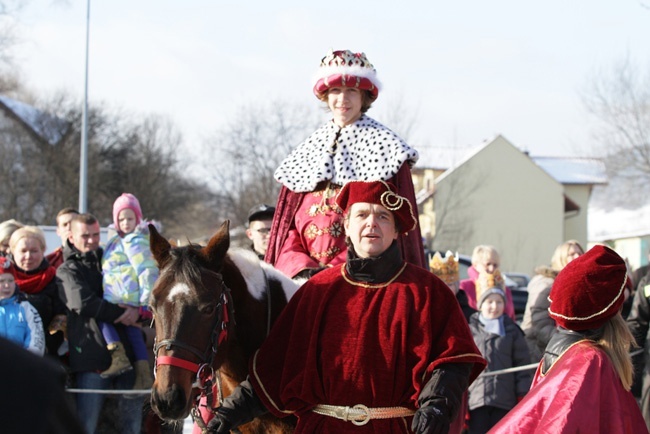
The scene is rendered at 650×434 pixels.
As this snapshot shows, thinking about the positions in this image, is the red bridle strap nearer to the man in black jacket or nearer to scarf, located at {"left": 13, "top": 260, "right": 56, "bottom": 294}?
the man in black jacket

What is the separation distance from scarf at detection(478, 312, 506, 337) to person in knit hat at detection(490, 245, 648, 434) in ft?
11.8

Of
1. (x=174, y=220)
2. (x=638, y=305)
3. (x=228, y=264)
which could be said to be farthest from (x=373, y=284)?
(x=174, y=220)

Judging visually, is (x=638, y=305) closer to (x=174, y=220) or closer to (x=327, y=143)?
(x=327, y=143)

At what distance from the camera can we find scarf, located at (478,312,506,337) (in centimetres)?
756

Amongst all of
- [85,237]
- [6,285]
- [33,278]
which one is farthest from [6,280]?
[85,237]

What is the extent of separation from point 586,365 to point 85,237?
4.70m

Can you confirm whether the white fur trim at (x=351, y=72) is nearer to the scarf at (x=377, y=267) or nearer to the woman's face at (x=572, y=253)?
the scarf at (x=377, y=267)

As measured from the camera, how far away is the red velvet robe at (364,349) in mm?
3613

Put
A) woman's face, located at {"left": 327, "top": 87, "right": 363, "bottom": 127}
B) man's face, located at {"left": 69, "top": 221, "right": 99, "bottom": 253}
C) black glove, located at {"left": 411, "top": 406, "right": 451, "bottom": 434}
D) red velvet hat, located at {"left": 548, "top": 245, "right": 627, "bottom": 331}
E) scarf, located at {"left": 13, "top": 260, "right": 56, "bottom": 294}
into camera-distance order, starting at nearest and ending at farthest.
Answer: black glove, located at {"left": 411, "top": 406, "right": 451, "bottom": 434}, red velvet hat, located at {"left": 548, "top": 245, "right": 627, "bottom": 331}, woman's face, located at {"left": 327, "top": 87, "right": 363, "bottom": 127}, scarf, located at {"left": 13, "top": 260, "right": 56, "bottom": 294}, man's face, located at {"left": 69, "top": 221, "right": 99, "bottom": 253}

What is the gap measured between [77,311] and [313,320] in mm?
3528

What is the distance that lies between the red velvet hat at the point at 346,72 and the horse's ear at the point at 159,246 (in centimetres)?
163

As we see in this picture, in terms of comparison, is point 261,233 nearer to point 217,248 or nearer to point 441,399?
point 217,248

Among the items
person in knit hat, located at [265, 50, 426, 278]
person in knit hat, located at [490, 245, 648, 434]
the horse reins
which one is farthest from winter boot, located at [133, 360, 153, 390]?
person in knit hat, located at [490, 245, 648, 434]

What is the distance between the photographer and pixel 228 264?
4141 millimetres
